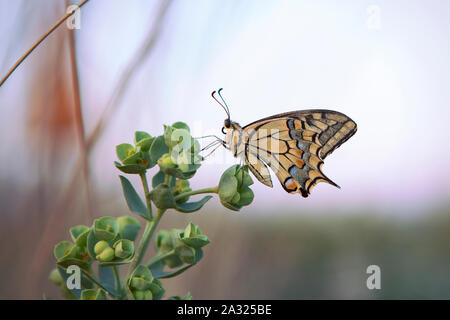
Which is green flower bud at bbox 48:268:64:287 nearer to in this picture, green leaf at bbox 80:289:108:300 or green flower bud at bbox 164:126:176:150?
green leaf at bbox 80:289:108:300

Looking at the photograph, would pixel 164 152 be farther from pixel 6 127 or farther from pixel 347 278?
pixel 347 278

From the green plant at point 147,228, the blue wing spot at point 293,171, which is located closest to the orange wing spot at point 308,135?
the blue wing spot at point 293,171

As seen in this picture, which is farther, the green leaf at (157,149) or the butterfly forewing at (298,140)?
the butterfly forewing at (298,140)

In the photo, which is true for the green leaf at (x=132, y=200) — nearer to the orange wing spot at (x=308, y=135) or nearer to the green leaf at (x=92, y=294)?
the green leaf at (x=92, y=294)

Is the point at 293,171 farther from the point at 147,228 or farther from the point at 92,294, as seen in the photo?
the point at 92,294

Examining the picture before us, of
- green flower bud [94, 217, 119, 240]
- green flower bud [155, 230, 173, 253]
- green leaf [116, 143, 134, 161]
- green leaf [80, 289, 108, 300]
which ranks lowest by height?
green leaf [80, 289, 108, 300]

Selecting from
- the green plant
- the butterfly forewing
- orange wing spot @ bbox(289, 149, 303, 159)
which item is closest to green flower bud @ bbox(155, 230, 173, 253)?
the green plant
